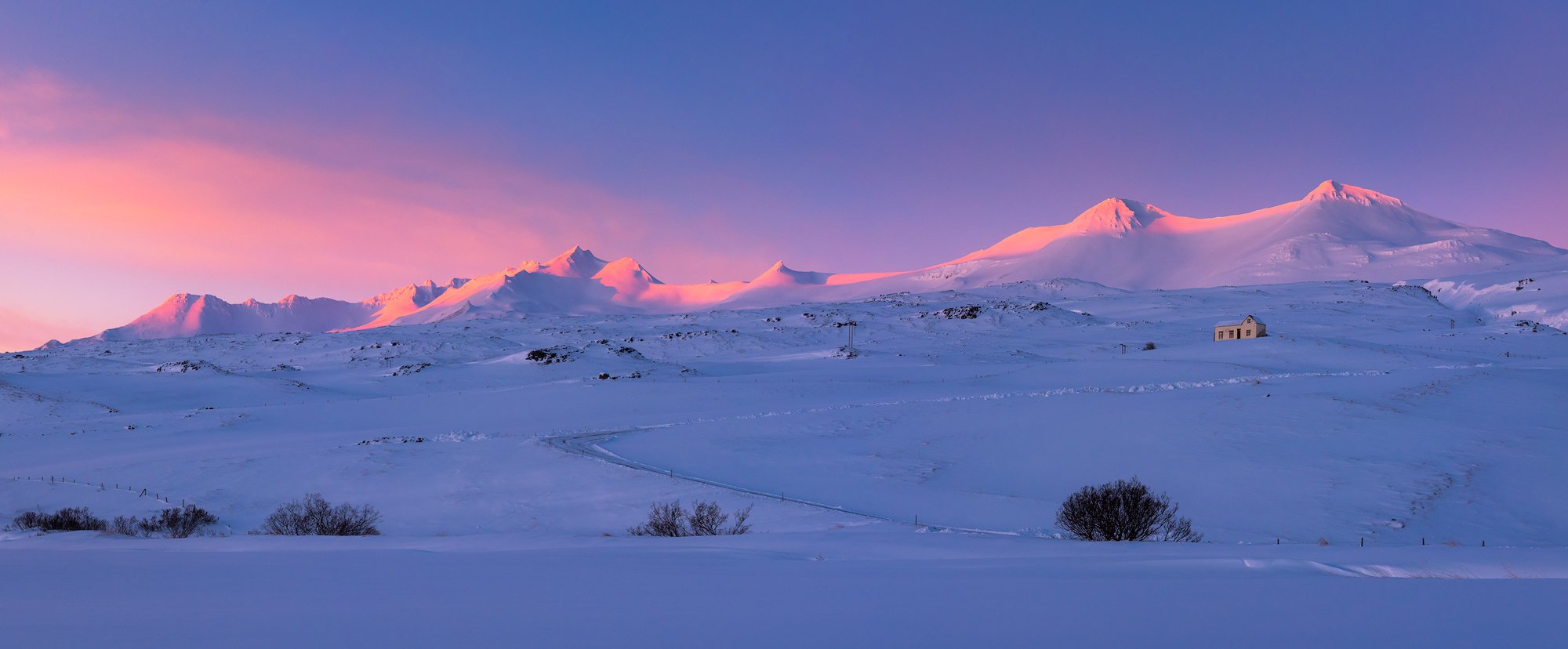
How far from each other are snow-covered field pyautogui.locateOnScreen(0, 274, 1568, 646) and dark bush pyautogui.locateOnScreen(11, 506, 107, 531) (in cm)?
254

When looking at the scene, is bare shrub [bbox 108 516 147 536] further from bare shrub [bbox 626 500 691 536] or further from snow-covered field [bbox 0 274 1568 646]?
bare shrub [bbox 626 500 691 536]

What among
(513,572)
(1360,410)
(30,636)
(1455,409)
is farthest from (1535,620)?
(1455,409)

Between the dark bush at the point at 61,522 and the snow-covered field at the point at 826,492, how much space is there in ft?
8.32

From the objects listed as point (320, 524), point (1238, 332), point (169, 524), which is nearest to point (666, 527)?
point (320, 524)

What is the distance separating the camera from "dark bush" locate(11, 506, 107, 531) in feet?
56.6

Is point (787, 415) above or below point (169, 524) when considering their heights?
above

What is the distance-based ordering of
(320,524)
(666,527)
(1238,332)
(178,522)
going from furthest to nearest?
(1238,332) → (178,522) → (320,524) → (666,527)

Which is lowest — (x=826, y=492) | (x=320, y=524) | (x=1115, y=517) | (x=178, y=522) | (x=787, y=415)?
(x=826, y=492)

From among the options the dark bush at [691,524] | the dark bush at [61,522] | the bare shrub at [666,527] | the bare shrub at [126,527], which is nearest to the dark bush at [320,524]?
the bare shrub at [126,527]

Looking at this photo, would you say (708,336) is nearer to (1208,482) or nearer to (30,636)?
(1208,482)

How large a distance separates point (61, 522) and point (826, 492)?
17832 mm

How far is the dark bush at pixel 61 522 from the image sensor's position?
56.6 ft

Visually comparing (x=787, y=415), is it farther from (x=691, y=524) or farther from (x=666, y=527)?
(x=666, y=527)

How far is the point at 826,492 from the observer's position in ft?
71.7
